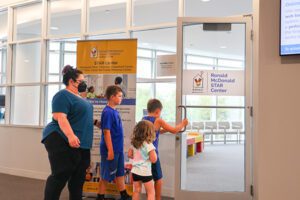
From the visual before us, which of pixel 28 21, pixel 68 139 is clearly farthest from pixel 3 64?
pixel 68 139

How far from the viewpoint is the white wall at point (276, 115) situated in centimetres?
290

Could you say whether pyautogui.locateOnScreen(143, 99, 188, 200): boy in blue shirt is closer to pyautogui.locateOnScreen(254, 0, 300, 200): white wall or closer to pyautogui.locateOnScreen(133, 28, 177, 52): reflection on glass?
pyautogui.locateOnScreen(254, 0, 300, 200): white wall

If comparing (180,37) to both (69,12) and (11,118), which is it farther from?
(11,118)

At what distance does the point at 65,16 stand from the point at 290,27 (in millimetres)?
4379

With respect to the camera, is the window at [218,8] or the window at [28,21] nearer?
the window at [218,8]

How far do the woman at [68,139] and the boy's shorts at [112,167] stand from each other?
0.63 metres

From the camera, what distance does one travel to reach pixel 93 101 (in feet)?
14.8

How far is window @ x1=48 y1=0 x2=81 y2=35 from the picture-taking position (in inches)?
238

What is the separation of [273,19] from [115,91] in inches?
72.7

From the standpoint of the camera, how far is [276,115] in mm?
2943

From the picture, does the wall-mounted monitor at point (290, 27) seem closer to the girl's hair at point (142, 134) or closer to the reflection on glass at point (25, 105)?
the girl's hair at point (142, 134)

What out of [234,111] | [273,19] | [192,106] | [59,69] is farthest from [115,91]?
[59,69]

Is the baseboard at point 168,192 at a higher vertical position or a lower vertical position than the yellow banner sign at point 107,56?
lower

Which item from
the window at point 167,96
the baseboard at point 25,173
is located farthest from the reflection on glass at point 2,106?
the window at point 167,96
